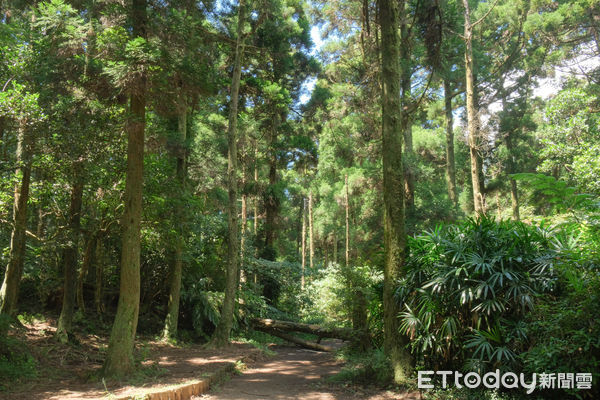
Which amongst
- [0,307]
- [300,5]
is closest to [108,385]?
[0,307]

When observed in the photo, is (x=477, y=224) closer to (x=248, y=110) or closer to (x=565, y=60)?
(x=248, y=110)

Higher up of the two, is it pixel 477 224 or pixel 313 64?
pixel 313 64

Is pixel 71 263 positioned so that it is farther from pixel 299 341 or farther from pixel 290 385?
pixel 299 341

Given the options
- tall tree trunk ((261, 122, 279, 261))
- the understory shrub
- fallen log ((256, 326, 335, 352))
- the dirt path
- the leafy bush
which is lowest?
fallen log ((256, 326, 335, 352))

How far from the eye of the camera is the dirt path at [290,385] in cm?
593

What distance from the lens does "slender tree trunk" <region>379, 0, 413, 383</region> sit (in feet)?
20.3

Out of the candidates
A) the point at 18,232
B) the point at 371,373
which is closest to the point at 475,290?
the point at 371,373

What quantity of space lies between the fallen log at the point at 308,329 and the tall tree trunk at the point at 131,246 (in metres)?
4.76

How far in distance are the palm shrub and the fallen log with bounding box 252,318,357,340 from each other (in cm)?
296

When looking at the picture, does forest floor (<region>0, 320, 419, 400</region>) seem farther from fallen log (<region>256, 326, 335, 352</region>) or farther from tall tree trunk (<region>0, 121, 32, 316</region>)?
tall tree trunk (<region>0, 121, 32, 316</region>)

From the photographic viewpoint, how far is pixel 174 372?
6.89m

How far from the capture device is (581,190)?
11.0 m

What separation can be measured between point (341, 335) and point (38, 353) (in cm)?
667

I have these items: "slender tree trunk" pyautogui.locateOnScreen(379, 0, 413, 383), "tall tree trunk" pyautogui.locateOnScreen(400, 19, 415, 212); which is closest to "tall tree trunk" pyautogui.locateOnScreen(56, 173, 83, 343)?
"slender tree trunk" pyautogui.locateOnScreen(379, 0, 413, 383)
